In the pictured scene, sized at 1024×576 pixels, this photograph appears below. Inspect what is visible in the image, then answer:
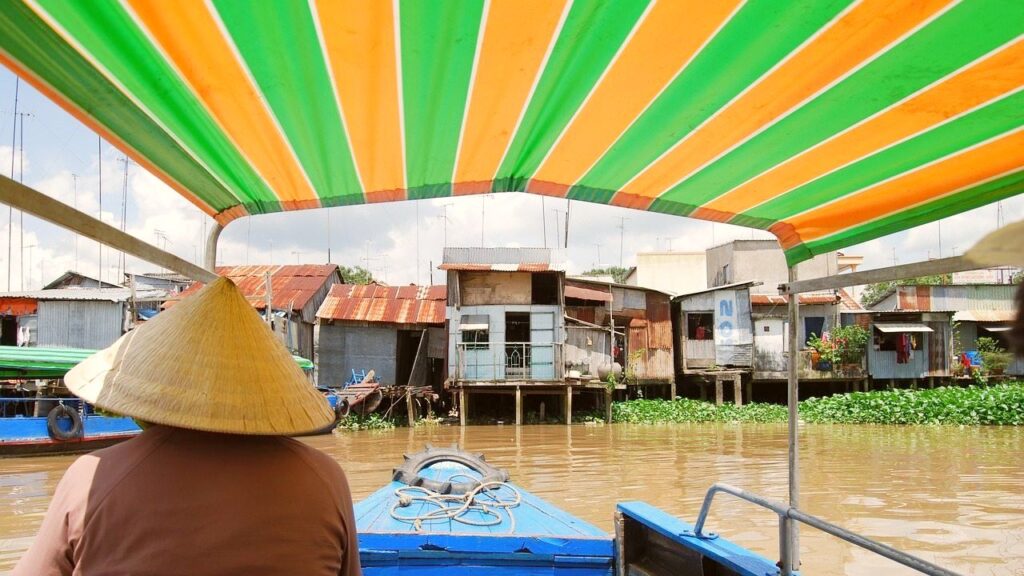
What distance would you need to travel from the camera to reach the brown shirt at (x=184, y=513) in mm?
1103

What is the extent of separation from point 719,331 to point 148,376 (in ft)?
77.0

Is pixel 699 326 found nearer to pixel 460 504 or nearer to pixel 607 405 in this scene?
pixel 607 405

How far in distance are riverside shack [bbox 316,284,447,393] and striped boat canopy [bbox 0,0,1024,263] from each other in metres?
19.9

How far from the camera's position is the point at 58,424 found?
13055mm

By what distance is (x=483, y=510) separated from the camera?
461 centimetres

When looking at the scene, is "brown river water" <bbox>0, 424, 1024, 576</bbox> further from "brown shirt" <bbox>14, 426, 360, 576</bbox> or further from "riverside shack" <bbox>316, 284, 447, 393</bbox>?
"brown shirt" <bbox>14, 426, 360, 576</bbox>

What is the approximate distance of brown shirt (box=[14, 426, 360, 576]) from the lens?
110cm

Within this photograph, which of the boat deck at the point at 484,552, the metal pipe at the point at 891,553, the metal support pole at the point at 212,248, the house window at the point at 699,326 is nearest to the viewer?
the metal pipe at the point at 891,553

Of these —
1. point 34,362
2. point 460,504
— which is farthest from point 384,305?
point 460,504

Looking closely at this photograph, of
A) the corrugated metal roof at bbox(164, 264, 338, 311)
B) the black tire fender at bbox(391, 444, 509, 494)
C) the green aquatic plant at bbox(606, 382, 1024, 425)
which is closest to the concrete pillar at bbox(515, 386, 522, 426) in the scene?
the green aquatic plant at bbox(606, 382, 1024, 425)

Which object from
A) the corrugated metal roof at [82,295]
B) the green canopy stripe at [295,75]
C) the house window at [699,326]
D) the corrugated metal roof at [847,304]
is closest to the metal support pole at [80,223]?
the green canopy stripe at [295,75]

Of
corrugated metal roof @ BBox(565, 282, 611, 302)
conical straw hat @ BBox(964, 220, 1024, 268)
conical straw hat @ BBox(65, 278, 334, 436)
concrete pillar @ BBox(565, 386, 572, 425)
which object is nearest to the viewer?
conical straw hat @ BBox(964, 220, 1024, 268)

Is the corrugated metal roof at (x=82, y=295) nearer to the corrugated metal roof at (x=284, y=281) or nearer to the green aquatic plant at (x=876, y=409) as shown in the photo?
the corrugated metal roof at (x=284, y=281)

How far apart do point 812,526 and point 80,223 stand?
2.68m
